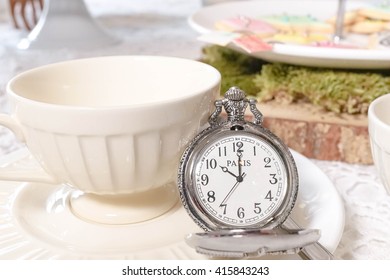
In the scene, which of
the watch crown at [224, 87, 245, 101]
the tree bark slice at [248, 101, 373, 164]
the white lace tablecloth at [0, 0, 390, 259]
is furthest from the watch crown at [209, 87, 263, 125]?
the tree bark slice at [248, 101, 373, 164]

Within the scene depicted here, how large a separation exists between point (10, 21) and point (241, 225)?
1396mm

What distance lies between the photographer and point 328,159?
631 millimetres

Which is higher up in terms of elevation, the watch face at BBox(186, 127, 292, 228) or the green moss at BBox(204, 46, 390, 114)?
the watch face at BBox(186, 127, 292, 228)

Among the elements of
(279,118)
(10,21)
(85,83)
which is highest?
(85,83)

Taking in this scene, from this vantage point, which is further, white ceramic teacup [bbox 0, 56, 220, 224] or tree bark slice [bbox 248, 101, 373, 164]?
tree bark slice [bbox 248, 101, 373, 164]

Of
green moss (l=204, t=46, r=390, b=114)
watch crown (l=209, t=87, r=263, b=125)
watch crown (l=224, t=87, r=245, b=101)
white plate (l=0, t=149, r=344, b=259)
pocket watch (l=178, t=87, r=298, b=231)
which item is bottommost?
green moss (l=204, t=46, r=390, b=114)

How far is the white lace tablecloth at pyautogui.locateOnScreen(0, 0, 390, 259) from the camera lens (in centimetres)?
45

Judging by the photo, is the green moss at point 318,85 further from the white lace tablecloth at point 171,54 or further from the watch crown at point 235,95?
the watch crown at point 235,95

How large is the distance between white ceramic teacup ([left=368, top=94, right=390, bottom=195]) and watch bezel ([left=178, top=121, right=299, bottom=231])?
7 cm

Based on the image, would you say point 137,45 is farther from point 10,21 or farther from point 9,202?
point 9,202

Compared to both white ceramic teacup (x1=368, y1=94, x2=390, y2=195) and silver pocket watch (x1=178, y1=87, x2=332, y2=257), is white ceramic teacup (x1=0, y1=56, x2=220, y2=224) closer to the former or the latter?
silver pocket watch (x1=178, y1=87, x2=332, y2=257)

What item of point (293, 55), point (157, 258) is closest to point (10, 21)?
point (293, 55)
